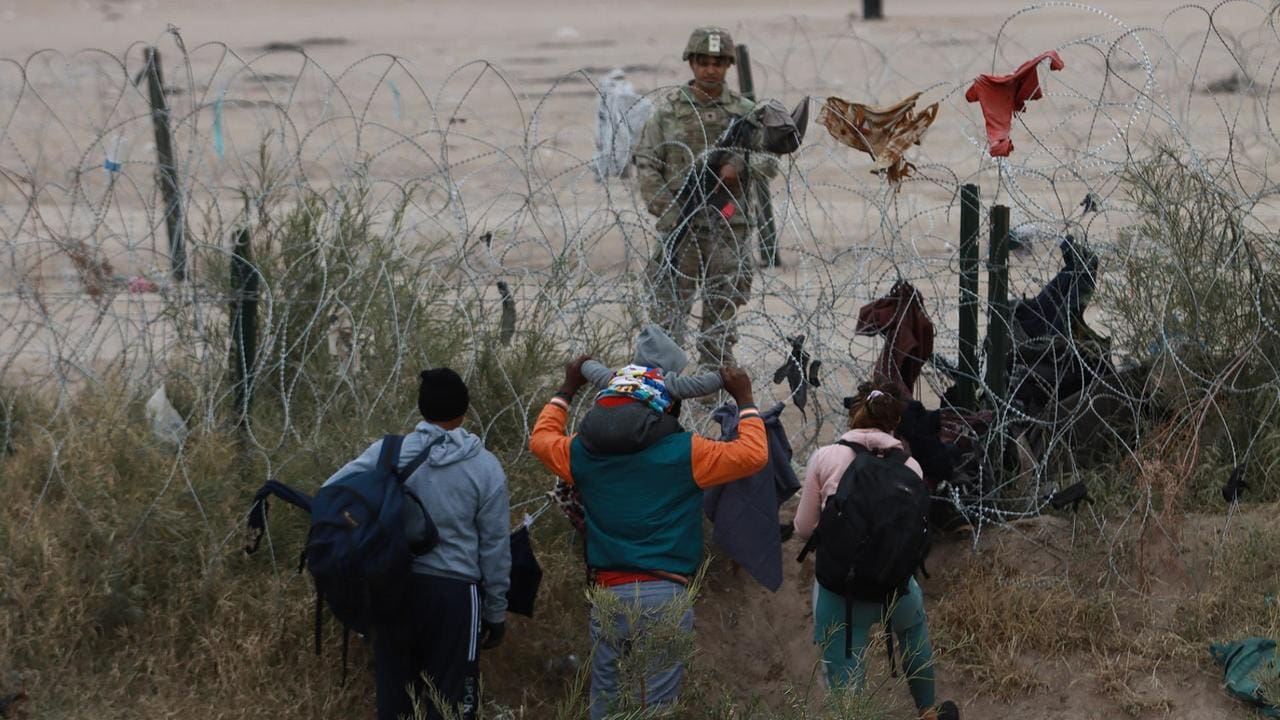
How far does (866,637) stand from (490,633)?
3.35 ft

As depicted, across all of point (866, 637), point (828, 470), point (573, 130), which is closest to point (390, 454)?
point (828, 470)

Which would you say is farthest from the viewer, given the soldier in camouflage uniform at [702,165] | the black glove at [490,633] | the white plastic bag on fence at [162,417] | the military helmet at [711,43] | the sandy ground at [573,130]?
the military helmet at [711,43]

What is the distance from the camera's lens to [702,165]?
19.5 feet

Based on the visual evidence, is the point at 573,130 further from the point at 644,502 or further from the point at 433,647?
the point at 433,647

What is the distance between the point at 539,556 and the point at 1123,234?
2.34 meters

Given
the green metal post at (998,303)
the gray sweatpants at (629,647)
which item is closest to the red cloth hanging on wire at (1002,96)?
the green metal post at (998,303)

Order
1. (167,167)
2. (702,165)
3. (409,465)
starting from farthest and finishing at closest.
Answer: (702,165) → (167,167) → (409,465)

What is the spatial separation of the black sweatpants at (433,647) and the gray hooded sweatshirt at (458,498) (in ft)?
0.18

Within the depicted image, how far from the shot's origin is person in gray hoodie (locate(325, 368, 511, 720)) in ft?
13.2

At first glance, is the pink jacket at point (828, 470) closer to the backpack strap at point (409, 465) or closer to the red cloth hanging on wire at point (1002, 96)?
the backpack strap at point (409, 465)

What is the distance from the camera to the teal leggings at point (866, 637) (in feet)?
13.5

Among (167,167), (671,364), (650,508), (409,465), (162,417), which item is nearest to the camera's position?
(409,465)

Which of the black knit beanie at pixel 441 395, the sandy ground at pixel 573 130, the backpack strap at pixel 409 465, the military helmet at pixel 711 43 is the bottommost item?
the sandy ground at pixel 573 130

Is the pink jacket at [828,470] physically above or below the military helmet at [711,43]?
below
